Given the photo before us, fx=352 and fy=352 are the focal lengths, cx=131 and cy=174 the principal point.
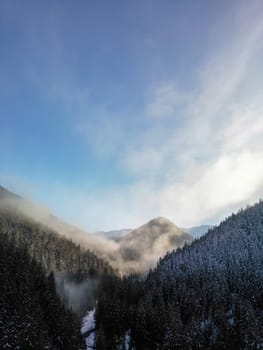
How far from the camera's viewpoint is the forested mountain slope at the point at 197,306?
318 ft

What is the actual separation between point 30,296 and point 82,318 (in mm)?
68071

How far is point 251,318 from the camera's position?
9625 centimetres

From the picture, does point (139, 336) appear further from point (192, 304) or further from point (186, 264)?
point (186, 264)

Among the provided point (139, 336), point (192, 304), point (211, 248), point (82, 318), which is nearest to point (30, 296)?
point (139, 336)

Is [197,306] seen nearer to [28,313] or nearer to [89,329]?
[89,329]

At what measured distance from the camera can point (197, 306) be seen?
4584 inches

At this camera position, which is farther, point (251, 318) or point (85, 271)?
point (85, 271)

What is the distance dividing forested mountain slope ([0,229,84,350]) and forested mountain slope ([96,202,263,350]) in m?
21.2

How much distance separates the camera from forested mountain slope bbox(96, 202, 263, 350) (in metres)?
96.9

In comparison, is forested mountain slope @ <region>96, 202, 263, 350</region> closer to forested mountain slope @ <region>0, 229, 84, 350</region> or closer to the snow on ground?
the snow on ground

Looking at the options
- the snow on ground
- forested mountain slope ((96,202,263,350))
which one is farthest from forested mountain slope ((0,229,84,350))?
the snow on ground

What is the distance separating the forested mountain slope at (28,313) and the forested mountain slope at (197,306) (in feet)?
69.7

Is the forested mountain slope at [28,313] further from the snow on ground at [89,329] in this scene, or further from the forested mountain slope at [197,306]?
the snow on ground at [89,329]

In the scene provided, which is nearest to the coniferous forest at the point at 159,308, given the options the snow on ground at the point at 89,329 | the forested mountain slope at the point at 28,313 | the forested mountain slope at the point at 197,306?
the forested mountain slope at the point at 28,313
